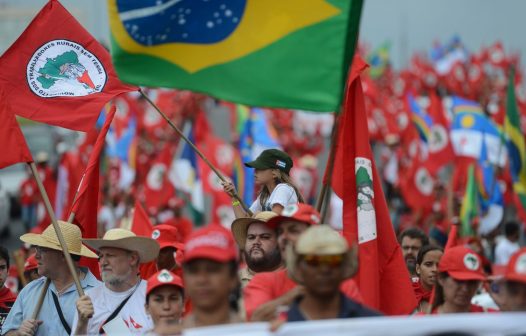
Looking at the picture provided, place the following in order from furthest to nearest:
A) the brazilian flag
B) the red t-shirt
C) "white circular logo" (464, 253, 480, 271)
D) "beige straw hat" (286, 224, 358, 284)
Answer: "white circular logo" (464, 253, 480, 271) < the brazilian flag < the red t-shirt < "beige straw hat" (286, 224, 358, 284)

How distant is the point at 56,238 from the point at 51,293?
0.39 metres

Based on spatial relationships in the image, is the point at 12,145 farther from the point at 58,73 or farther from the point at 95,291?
the point at 58,73

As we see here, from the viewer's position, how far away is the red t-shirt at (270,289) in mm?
6781

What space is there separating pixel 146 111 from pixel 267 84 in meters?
30.5

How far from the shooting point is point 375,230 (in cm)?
836

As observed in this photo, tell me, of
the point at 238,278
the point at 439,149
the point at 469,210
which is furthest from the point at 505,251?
the point at 238,278

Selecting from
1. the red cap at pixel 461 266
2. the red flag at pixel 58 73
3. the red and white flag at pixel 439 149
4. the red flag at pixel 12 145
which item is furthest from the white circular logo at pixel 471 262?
the red and white flag at pixel 439 149

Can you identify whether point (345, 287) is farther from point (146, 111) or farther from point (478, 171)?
point (146, 111)

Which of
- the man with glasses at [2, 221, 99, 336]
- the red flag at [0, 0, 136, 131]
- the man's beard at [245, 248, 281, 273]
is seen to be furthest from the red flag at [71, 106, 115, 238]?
the man's beard at [245, 248, 281, 273]

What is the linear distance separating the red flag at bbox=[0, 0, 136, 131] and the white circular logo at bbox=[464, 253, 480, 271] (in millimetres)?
3453

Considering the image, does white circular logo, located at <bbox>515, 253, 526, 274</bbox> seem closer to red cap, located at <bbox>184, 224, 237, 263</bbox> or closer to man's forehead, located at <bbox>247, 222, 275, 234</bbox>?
red cap, located at <bbox>184, 224, 237, 263</bbox>

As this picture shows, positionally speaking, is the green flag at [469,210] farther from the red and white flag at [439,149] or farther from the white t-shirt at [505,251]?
the red and white flag at [439,149]

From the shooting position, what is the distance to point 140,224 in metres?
12.6

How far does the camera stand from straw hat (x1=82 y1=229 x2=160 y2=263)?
8.54 meters
